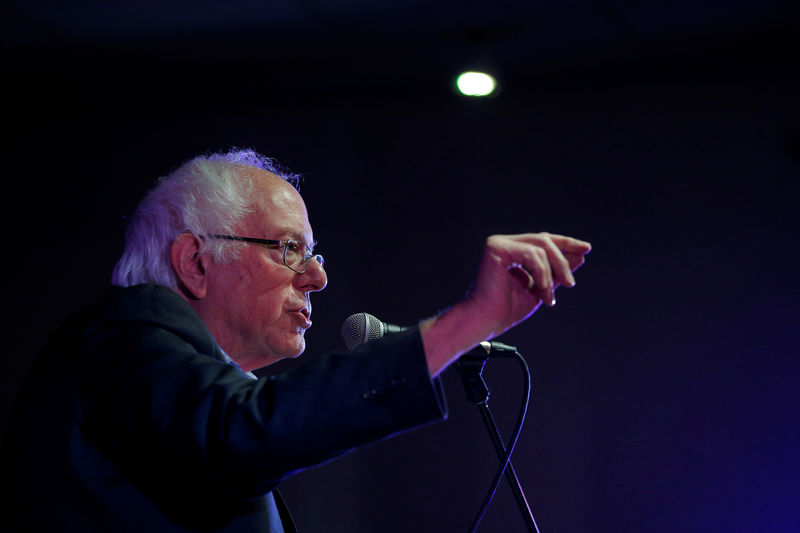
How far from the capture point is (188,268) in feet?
5.47

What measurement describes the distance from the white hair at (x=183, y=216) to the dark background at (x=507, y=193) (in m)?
1.93

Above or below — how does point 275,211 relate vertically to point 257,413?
above

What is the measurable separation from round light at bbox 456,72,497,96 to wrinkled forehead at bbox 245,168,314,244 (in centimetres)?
262

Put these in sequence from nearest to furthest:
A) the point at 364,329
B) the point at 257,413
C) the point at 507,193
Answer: the point at 257,413 < the point at 364,329 < the point at 507,193

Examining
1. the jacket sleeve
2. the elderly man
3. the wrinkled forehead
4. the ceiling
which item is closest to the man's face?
the wrinkled forehead

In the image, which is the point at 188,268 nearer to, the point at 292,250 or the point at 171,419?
the point at 292,250

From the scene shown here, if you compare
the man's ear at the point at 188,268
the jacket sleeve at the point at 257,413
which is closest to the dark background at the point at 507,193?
the man's ear at the point at 188,268

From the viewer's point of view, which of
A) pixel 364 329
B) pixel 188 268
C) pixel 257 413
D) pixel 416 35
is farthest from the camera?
pixel 416 35

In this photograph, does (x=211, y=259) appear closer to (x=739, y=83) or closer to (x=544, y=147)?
(x=544, y=147)

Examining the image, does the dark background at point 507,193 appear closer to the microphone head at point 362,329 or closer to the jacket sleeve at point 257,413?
the microphone head at point 362,329

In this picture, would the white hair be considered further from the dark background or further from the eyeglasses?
the dark background

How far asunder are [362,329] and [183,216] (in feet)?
1.64

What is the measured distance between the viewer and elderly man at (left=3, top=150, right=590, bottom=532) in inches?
38.2

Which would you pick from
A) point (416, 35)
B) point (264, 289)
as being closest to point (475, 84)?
point (416, 35)
